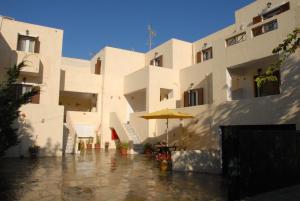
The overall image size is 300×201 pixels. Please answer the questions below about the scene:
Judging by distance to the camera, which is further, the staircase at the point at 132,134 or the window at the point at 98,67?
the window at the point at 98,67

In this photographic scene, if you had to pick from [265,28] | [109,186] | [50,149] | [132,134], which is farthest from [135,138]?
[109,186]

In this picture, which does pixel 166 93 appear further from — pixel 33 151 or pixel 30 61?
pixel 33 151

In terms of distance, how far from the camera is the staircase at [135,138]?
22.7 metres

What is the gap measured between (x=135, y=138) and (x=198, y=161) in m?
12.3

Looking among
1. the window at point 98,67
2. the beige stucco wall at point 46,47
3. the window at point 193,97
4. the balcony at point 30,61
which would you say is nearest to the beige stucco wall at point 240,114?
the window at point 193,97

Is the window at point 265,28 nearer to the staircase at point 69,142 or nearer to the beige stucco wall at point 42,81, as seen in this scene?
the beige stucco wall at point 42,81

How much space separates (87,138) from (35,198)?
20513 millimetres

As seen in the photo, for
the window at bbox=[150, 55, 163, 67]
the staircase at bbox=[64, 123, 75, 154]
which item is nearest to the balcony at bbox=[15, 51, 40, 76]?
the staircase at bbox=[64, 123, 75, 154]

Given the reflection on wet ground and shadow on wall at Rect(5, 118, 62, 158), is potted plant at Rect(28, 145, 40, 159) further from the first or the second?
the reflection on wet ground

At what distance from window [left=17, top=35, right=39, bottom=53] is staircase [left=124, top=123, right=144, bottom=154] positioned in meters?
9.98

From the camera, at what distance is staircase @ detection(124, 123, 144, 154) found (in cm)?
2265

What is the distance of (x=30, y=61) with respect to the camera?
20891 millimetres

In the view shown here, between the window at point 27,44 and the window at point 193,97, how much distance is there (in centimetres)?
1272

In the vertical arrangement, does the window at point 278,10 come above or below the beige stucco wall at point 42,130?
above
